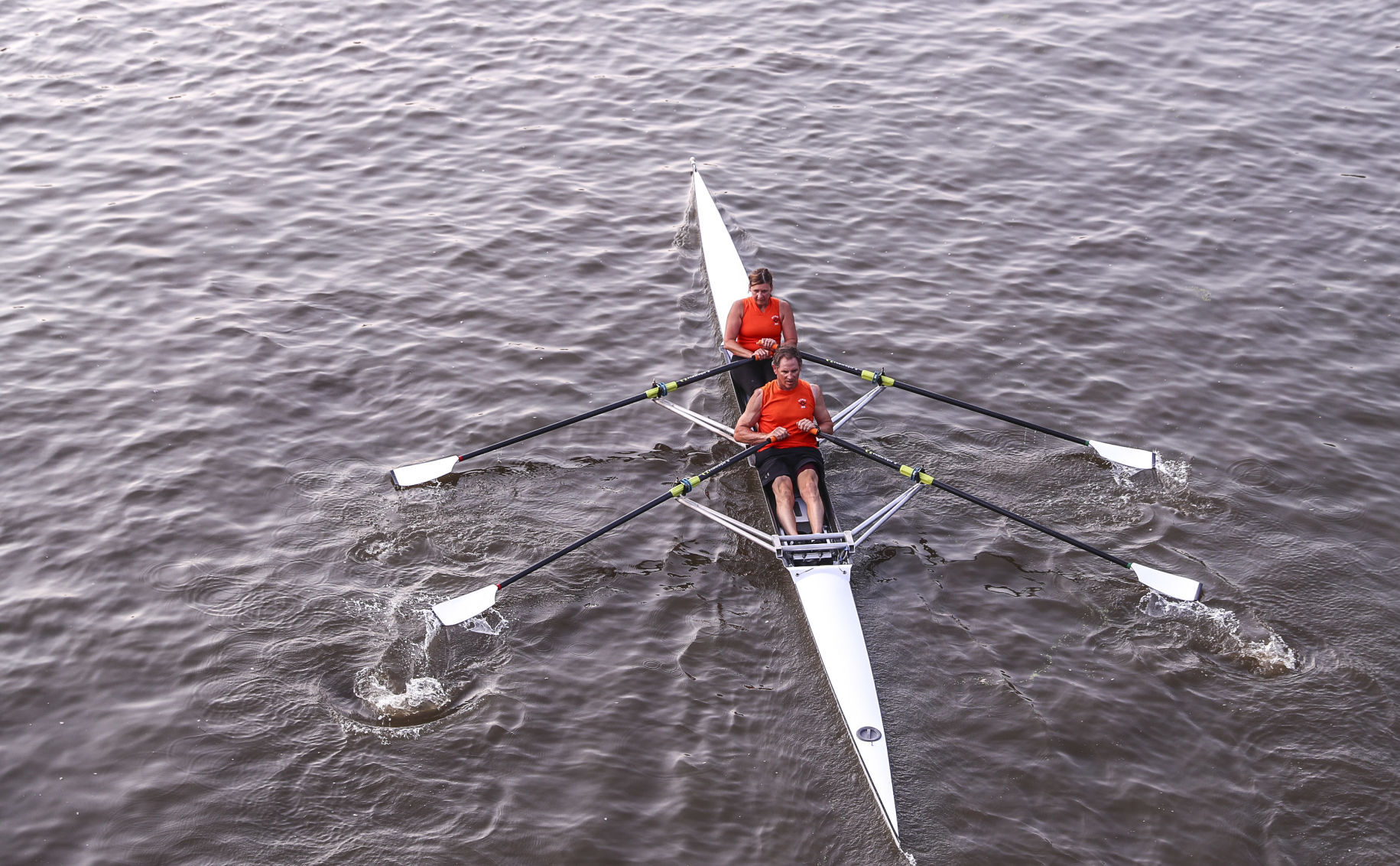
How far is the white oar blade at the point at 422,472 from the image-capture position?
33.3 feet

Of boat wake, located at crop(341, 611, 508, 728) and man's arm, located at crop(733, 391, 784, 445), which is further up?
man's arm, located at crop(733, 391, 784, 445)

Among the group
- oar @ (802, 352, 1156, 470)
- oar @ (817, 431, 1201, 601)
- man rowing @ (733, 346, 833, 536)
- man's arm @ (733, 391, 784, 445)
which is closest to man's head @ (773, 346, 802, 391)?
man rowing @ (733, 346, 833, 536)

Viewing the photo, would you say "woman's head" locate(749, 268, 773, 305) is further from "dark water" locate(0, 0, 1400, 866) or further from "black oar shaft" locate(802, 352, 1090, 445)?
"dark water" locate(0, 0, 1400, 866)

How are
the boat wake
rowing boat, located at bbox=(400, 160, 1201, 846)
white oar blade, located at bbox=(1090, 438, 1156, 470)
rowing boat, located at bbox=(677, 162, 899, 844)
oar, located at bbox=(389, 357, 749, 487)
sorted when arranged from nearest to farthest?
Result: rowing boat, located at bbox=(677, 162, 899, 844) < rowing boat, located at bbox=(400, 160, 1201, 846) < the boat wake < oar, located at bbox=(389, 357, 749, 487) < white oar blade, located at bbox=(1090, 438, 1156, 470)

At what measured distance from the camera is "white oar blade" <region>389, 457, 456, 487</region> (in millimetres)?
10141

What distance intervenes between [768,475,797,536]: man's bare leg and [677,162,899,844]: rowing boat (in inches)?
4.2

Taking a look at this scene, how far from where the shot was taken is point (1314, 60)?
64.3 feet

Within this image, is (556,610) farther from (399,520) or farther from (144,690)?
(144,690)

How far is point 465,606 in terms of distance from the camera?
8672 mm

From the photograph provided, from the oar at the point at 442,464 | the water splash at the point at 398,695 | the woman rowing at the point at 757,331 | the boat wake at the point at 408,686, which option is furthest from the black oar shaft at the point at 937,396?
the water splash at the point at 398,695

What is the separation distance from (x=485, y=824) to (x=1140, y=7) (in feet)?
69.7

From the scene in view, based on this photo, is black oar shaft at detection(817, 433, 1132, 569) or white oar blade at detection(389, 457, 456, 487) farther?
white oar blade at detection(389, 457, 456, 487)

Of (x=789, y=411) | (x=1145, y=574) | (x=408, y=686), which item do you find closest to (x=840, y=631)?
(x=789, y=411)

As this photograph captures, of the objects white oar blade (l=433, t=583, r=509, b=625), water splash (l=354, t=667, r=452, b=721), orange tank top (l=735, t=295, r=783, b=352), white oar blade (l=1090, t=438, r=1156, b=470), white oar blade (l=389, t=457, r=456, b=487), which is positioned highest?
orange tank top (l=735, t=295, r=783, b=352)
